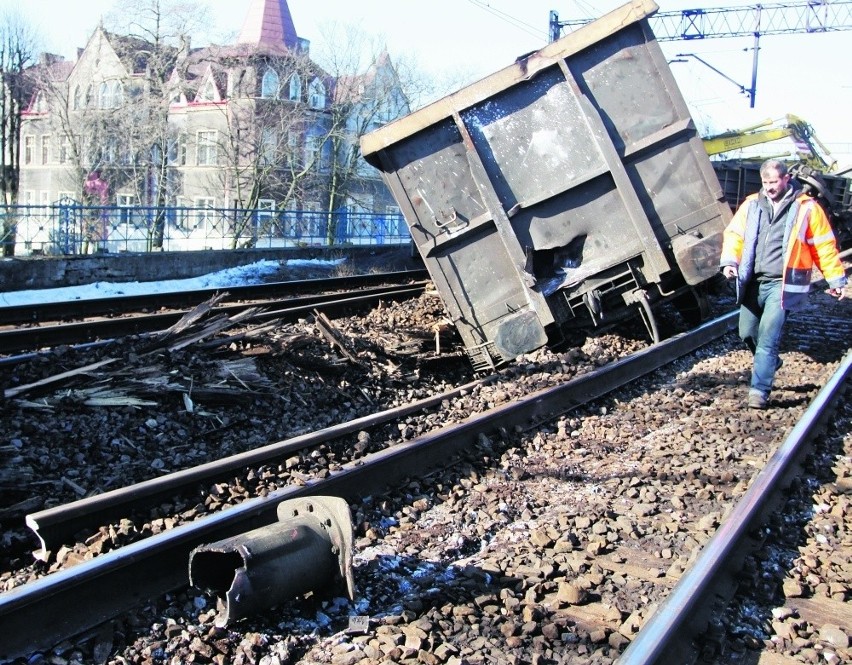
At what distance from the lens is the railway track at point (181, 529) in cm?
329

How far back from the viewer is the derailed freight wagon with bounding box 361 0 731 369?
849 cm

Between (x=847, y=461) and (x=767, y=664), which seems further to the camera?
(x=847, y=461)

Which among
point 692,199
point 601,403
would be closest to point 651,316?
point 692,199

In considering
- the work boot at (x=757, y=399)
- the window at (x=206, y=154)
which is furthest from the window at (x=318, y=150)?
the work boot at (x=757, y=399)

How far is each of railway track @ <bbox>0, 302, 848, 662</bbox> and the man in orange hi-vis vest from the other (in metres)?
1.92

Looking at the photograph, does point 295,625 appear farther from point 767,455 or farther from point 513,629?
point 767,455

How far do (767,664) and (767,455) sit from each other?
2745mm

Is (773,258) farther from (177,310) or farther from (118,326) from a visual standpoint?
(177,310)

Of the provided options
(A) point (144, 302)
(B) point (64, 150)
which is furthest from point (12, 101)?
(A) point (144, 302)

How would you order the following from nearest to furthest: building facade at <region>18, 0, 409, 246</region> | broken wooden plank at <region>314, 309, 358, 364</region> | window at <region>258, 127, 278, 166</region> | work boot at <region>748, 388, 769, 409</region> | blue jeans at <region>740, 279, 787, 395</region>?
blue jeans at <region>740, 279, 787, 395</region>
work boot at <region>748, 388, 769, 409</region>
broken wooden plank at <region>314, 309, 358, 364</region>
window at <region>258, 127, 278, 166</region>
building facade at <region>18, 0, 409, 246</region>

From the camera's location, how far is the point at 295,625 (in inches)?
137

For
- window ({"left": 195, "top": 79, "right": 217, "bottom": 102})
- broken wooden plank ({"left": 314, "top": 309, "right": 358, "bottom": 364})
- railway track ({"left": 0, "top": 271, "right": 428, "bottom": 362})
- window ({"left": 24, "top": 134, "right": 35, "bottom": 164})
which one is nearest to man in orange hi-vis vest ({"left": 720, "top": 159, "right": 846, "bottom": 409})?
broken wooden plank ({"left": 314, "top": 309, "right": 358, "bottom": 364})

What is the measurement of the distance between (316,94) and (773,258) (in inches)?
1173

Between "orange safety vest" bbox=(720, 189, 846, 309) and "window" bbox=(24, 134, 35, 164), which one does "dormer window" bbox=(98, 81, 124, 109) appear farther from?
"orange safety vest" bbox=(720, 189, 846, 309)
